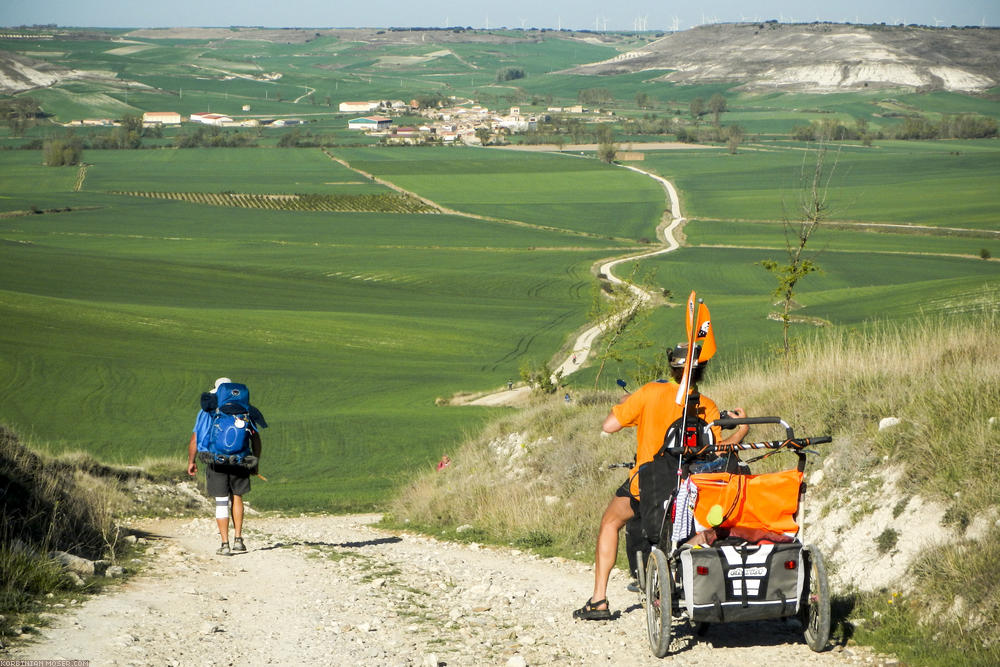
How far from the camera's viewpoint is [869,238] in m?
90.4

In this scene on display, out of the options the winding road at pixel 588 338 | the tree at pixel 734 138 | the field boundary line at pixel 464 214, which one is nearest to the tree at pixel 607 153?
the tree at pixel 734 138

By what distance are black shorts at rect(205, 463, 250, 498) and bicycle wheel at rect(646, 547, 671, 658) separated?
5359 mm

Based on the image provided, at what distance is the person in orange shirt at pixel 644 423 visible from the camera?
7418 mm

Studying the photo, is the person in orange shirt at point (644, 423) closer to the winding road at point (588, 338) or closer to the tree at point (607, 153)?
the winding road at point (588, 338)

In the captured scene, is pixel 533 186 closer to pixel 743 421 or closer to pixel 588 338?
pixel 588 338

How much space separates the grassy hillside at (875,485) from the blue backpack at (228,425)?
2.90 meters

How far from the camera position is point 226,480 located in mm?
11125

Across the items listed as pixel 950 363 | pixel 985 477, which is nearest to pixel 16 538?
pixel 985 477

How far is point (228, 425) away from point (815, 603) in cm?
635

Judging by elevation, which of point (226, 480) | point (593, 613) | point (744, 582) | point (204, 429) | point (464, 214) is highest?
point (744, 582)

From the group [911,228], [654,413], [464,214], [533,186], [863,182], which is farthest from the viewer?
[533,186]

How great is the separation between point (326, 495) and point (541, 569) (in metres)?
11.8

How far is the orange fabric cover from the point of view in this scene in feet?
21.9

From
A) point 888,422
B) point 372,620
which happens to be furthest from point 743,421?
point 372,620
